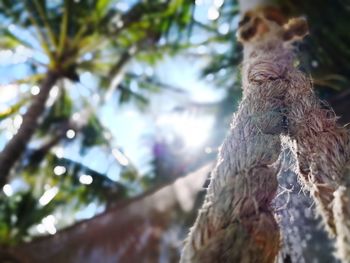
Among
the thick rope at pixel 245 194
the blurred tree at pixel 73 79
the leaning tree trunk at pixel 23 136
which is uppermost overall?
the blurred tree at pixel 73 79

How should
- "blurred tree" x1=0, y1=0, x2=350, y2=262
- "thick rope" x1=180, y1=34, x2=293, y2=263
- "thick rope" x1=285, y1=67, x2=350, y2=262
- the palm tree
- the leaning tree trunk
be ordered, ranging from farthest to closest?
1. the palm tree
2. the leaning tree trunk
3. "blurred tree" x1=0, y1=0, x2=350, y2=262
4. "thick rope" x1=285, y1=67, x2=350, y2=262
5. "thick rope" x1=180, y1=34, x2=293, y2=263

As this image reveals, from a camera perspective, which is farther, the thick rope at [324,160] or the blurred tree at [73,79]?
the blurred tree at [73,79]

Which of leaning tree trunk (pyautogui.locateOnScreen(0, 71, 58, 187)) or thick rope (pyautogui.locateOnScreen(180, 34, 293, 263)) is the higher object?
leaning tree trunk (pyautogui.locateOnScreen(0, 71, 58, 187))

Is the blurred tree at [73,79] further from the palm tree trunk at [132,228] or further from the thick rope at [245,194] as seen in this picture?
the thick rope at [245,194]

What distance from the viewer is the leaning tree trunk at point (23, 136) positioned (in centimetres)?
440

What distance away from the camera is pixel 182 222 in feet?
12.1

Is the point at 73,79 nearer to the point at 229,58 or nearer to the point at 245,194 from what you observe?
the point at 229,58

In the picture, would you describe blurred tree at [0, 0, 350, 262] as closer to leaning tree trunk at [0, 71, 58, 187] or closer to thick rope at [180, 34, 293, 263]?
leaning tree trunk at [0, 71, 58, 187]

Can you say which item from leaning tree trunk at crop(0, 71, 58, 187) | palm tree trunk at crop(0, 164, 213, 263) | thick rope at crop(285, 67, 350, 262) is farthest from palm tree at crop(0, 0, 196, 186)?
thick rope at crop(285, 67, 350, 262)

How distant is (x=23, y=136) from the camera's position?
4.62 m

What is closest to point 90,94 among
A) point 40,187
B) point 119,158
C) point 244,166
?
point 119,158


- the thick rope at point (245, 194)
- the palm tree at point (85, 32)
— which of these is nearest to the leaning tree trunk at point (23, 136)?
the palm tree at point (85, 32)

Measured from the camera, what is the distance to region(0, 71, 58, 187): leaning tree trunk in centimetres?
440

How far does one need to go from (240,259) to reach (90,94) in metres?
5.60
